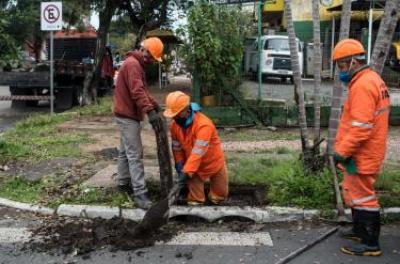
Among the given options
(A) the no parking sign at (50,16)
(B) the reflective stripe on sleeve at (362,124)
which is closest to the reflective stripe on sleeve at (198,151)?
(B) the reflective stripe on sleeve at (362,124)

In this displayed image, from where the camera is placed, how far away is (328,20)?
950 inches

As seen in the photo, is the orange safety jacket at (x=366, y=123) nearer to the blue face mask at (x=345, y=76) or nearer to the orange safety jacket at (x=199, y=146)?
the blue face mask at (x=345, y=76)

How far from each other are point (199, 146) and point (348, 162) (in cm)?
150

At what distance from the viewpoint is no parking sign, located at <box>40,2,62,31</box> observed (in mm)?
13586

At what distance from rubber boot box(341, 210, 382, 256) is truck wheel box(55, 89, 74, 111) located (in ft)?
46.0

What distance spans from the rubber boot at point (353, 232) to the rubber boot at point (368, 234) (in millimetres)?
76

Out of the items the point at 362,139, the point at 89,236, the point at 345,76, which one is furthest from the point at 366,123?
the point at 89,236

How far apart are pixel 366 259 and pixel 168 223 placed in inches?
76.3

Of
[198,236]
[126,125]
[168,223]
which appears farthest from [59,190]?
[198,236]

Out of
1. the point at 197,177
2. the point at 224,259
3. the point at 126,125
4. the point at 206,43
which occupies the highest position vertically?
the point at 206,43

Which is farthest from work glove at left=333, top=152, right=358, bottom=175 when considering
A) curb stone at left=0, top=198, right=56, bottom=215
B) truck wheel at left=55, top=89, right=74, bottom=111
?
truck wheel at left=55, top=89, right=74, bottom=111

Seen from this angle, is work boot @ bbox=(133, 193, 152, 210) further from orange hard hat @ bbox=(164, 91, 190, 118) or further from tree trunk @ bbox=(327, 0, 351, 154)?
tree trunk @ bbox=(327, 0, 351, 154)

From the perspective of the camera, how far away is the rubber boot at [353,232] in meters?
5.18

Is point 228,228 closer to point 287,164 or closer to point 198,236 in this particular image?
point 198,236
